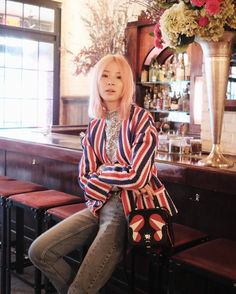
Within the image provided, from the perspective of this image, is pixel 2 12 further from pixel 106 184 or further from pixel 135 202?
pixel 135 202

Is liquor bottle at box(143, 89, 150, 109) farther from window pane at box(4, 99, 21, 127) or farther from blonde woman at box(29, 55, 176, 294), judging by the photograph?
blonde woman at box(29, 55, 176, 294)

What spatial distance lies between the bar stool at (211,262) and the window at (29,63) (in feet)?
19.2

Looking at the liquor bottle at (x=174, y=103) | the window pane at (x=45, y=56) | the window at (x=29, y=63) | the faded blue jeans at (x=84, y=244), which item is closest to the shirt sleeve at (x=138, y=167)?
the faded blue jeans at (x=84, y=244)

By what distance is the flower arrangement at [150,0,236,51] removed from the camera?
1.91 meters

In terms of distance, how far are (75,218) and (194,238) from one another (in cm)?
54

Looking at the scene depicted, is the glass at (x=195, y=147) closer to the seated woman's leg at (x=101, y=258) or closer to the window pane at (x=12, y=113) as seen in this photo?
the seated woman's leg at (x=101, y=258)

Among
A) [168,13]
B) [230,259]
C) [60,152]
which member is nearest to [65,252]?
[230,259]

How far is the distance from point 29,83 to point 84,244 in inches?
226

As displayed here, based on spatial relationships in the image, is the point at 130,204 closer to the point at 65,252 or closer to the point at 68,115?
the point at 65,252

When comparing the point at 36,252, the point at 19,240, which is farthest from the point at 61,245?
the point at 19,240

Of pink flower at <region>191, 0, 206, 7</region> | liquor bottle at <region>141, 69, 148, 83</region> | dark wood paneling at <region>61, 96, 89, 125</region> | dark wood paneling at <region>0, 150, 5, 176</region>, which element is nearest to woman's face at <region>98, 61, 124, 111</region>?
pink flower at <region>191, 0, 206, 7</region>

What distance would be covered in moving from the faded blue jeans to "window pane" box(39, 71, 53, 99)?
5.78 m

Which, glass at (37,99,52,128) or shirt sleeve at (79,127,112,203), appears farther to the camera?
glass at (37,99,52,128)

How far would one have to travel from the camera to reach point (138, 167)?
190 centimetres
